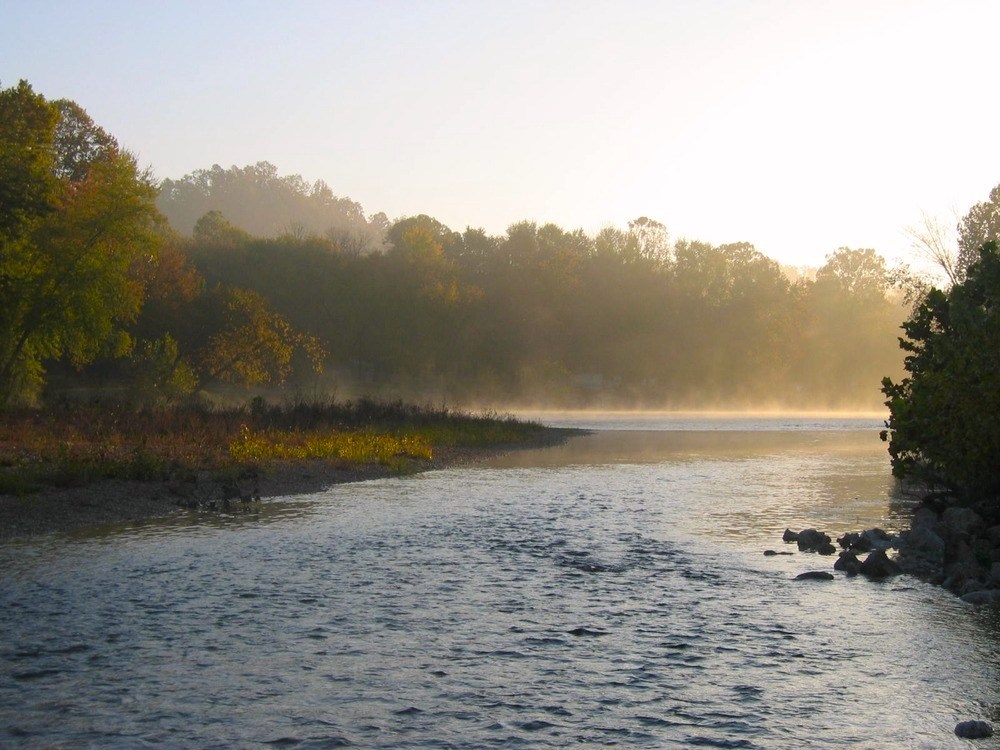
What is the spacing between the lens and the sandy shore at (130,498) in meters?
22.6

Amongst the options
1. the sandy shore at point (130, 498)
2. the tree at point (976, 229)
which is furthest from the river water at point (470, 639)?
the tree at point (976, 229)

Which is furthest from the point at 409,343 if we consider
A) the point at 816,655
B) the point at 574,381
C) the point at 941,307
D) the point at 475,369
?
the point at 816,655

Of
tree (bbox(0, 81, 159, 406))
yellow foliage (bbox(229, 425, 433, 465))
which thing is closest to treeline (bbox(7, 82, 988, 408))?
tree (bbox(0, 81, 159, 406))

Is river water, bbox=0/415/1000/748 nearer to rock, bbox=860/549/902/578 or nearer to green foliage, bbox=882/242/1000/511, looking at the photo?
rock, bbox=860/549/902/578

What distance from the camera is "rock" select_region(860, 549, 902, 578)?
59.9 feet

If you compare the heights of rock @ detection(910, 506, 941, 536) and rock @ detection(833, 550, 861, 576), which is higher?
rock @ detection(910, 506, 941, 536)

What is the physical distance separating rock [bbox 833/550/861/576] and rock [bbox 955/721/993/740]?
328 inches

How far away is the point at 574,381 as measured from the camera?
408ft

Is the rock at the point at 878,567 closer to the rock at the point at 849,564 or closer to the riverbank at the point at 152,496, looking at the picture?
the rock at the point at 849,564

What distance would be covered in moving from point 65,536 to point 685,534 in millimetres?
13251

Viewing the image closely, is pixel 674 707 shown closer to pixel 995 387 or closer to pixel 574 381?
pixel 995 387

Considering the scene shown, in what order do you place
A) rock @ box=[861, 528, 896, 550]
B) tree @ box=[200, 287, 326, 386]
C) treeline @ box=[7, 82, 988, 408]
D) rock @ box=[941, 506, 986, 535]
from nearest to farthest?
1. rock @ box=[861, 528, 896, 550]
2. rock @ box=[941, 506, 986, 535]
3. tree @ box=[200, 287, 326, 386]
4. treeline @ box=[7, 82, 988, 408]

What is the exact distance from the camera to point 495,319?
125188 millimetres

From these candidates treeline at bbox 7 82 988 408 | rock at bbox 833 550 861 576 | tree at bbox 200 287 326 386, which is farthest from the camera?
treeline at bbox 7 82 988 408
